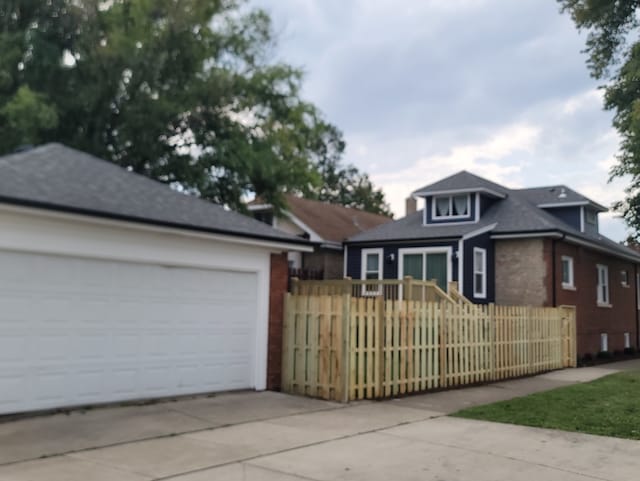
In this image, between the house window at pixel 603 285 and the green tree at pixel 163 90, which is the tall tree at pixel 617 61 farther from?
the green tree at pixel 163 90

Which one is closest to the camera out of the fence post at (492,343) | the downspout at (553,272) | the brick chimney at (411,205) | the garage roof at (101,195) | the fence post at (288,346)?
the garage roof at (101,195)

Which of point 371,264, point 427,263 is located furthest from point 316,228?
point 427,263

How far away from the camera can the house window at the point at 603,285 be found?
86.1 feet

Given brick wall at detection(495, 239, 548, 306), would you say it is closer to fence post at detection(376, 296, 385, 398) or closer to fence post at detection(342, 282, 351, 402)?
fence post at detection(376, 296, 385, 398)

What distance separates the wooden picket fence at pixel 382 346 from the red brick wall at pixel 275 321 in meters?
0.13

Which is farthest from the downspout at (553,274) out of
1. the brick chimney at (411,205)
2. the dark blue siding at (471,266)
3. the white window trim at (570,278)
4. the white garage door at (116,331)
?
the white garage door at (116,331)

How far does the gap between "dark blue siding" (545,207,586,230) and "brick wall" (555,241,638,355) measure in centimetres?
130

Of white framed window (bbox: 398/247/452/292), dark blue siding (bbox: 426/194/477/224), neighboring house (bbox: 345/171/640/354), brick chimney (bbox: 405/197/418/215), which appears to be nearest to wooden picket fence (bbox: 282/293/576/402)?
neighboring house (bbox: 345/171/640/354)

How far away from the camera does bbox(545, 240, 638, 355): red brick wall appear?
23.1 metres

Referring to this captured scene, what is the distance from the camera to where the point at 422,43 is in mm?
14547

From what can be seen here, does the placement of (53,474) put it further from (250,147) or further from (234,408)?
(250,147)

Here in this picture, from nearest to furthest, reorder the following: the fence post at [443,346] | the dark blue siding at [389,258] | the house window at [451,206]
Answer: the fence post at [443,346] → the dark blue siding at [389,258] → the house window at [451,206]

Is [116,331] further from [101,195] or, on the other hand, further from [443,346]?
[443,346]

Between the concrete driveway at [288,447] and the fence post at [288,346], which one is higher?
the fence post at [288,346]
